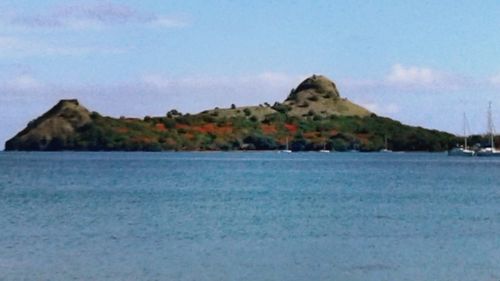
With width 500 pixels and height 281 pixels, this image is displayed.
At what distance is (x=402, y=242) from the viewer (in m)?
44.0

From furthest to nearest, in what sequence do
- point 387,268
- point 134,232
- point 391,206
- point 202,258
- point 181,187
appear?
1. point 181,187
2. point 391,206
3. point 134,232
4. point 202,258
5. point 387,268

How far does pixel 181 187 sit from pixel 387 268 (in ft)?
199

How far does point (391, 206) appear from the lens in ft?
223

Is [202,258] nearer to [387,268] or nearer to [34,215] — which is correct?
[387,268]

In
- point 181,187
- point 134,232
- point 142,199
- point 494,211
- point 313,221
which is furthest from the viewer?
point 181,187

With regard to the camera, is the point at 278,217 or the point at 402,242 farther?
the point at 278,217

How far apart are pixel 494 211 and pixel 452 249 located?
2270cm

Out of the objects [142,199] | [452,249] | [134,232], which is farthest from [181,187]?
[452,249]

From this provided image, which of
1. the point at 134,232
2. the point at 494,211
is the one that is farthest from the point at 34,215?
the point at 494,211

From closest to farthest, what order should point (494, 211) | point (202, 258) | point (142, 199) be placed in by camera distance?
point (202, 258), point (494, 211), point (142, 199)

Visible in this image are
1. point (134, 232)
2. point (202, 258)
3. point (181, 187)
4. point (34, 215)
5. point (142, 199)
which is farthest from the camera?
point (181, 187)

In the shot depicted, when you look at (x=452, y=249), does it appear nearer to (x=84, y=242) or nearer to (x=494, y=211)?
(x=84, y=242)

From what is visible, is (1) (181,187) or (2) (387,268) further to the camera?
(1) (181,187)

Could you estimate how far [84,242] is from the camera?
4350 cm
